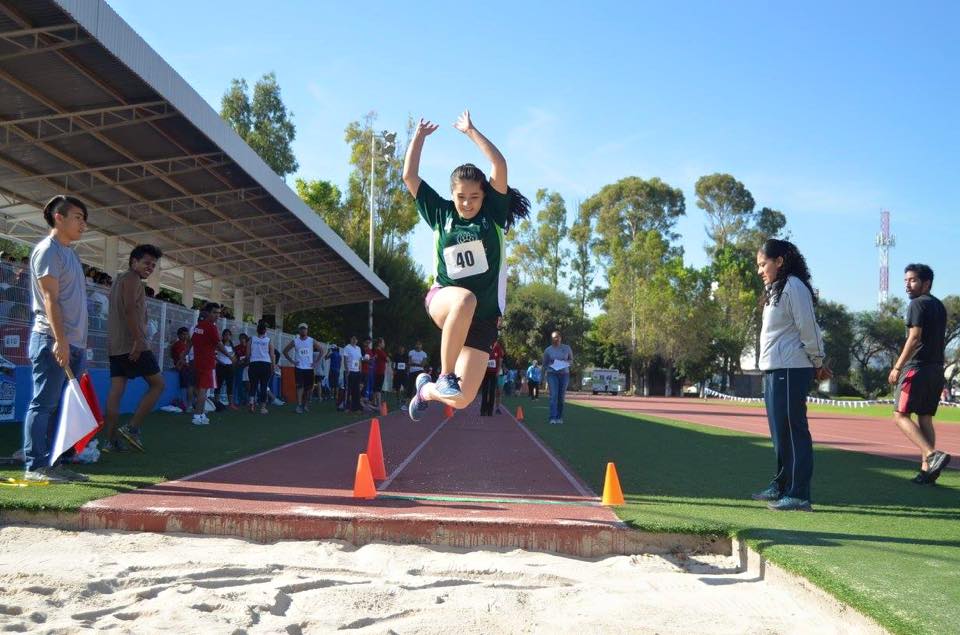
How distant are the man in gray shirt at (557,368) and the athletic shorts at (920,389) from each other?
725cm

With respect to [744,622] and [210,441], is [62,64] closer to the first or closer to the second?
[210,441]

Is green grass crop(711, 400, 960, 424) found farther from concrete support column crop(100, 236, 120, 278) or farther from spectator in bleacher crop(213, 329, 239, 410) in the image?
concrete support column crop(100, 236, 120, 278)

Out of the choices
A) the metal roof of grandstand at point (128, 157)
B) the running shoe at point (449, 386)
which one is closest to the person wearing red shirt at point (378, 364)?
the metal roof of grandstand at point (128, 157)

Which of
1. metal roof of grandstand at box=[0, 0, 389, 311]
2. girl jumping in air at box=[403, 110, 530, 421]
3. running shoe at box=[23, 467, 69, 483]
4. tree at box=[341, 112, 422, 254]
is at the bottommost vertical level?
running shoe at box=[23, 467, 69, 483]

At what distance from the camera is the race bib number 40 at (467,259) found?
4.92 meters

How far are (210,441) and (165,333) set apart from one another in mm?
6739

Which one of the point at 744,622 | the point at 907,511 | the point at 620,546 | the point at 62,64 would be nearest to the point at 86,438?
the point at 620,546

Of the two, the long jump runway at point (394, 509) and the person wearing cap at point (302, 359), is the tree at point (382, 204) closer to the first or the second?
the person wearing cap at point (302, 359)

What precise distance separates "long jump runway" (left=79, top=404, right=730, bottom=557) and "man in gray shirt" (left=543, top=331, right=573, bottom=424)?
21.7ft

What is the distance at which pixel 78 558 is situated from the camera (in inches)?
175

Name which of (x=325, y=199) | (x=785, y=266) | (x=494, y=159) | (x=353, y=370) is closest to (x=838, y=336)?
(x=325, y=199)

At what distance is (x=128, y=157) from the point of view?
54.2ft

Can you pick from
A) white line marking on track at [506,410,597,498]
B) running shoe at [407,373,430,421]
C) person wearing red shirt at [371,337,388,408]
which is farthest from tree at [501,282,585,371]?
running shoe at [407,373,430,421]

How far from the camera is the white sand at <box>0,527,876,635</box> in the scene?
3518mm
